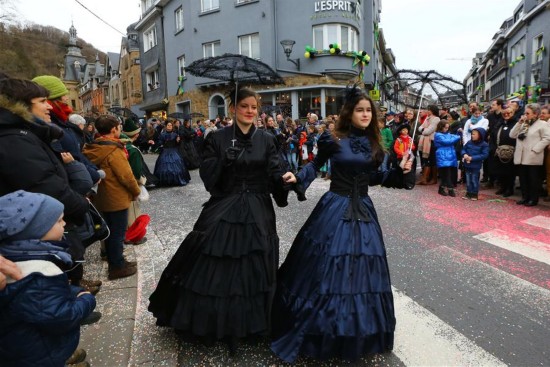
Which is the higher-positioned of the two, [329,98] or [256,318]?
[329,98]

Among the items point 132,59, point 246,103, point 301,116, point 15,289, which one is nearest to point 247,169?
point 246,103

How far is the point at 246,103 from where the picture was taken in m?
2.89

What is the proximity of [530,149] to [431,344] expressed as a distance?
5.99 m

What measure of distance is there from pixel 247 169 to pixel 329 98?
18.8 meters

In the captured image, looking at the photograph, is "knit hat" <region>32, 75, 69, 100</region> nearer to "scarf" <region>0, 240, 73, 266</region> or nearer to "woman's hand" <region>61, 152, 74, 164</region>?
"woman's hand" <region>61, 152, 74, 164</region>

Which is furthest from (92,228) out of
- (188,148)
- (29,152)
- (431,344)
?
(188,148)

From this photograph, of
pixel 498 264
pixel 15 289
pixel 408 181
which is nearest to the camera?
pixel 15 289

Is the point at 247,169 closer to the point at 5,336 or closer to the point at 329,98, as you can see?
the point at 5,336

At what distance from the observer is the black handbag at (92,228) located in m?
2.87

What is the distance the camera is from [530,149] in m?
7.11

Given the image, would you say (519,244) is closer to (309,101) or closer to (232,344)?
(232,344)

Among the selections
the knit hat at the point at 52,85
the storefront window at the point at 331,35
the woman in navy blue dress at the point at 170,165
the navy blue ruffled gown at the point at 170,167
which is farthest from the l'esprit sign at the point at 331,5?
the knit hat at the point at 52,85

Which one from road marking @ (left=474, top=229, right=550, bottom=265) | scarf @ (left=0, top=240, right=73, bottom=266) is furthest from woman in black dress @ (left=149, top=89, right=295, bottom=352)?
road marking @ (left=474, top=229, right=550, bottom=265)

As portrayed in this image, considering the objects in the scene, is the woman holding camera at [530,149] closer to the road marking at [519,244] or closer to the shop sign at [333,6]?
the road marking at [519,244]
